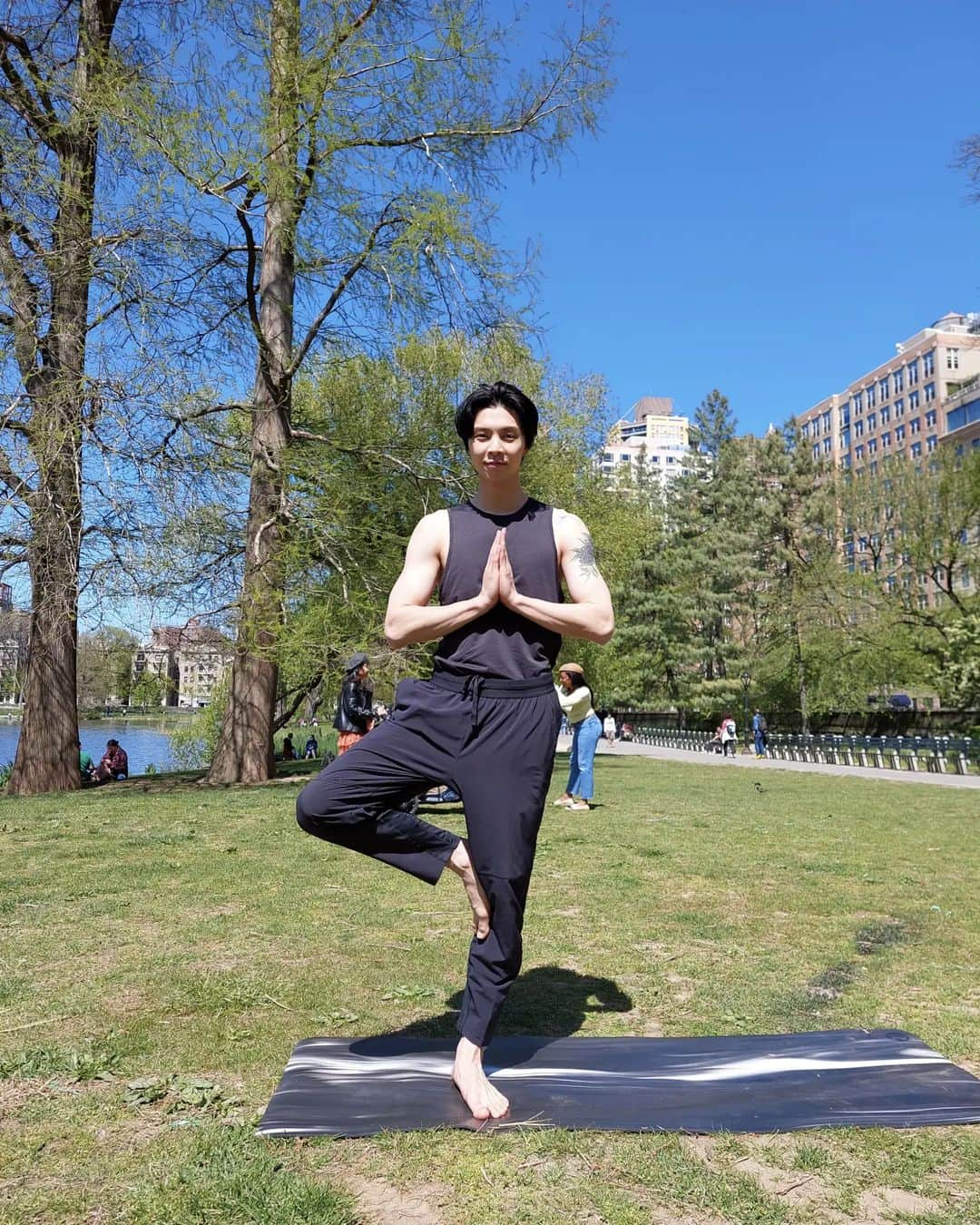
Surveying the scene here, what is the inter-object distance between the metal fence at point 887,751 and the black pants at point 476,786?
80.9 feet

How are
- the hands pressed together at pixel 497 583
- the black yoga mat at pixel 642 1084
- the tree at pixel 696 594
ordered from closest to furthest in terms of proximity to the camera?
1. the black yoga mat at pixel 642 1084
2. the hands pressed together at pixel 497 583
3. the tree at pixel 696 594

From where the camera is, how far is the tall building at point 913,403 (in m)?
73.7

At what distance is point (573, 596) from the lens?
3.10 m

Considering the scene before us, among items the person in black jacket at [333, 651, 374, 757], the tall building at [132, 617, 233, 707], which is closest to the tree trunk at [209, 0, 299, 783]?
the tall building at [132, 617, 233, 707]

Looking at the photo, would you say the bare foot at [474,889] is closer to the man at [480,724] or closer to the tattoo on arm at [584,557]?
the man at [480,724]

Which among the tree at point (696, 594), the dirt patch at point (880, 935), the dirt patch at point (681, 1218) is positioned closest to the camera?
the dirt patch at point (681, 1218)

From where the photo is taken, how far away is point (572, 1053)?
131 inches

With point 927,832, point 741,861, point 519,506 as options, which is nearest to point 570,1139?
point 519,506

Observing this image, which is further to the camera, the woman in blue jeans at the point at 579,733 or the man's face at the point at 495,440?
the woman in blue jeans at the point at 579,733

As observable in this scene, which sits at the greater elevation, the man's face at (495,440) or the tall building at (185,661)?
the man's face at (495,440)

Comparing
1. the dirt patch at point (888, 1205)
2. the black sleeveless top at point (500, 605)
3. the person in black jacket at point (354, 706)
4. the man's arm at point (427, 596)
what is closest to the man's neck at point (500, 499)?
the black sleeveless top at point (500, 605)

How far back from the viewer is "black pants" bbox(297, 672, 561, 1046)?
297 cm

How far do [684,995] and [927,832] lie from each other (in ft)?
24.4

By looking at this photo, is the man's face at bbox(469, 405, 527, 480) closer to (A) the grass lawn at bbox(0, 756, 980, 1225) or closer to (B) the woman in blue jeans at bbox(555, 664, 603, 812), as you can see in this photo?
(A) the grass lawn at bbox(0, 756, 980, 1225)
